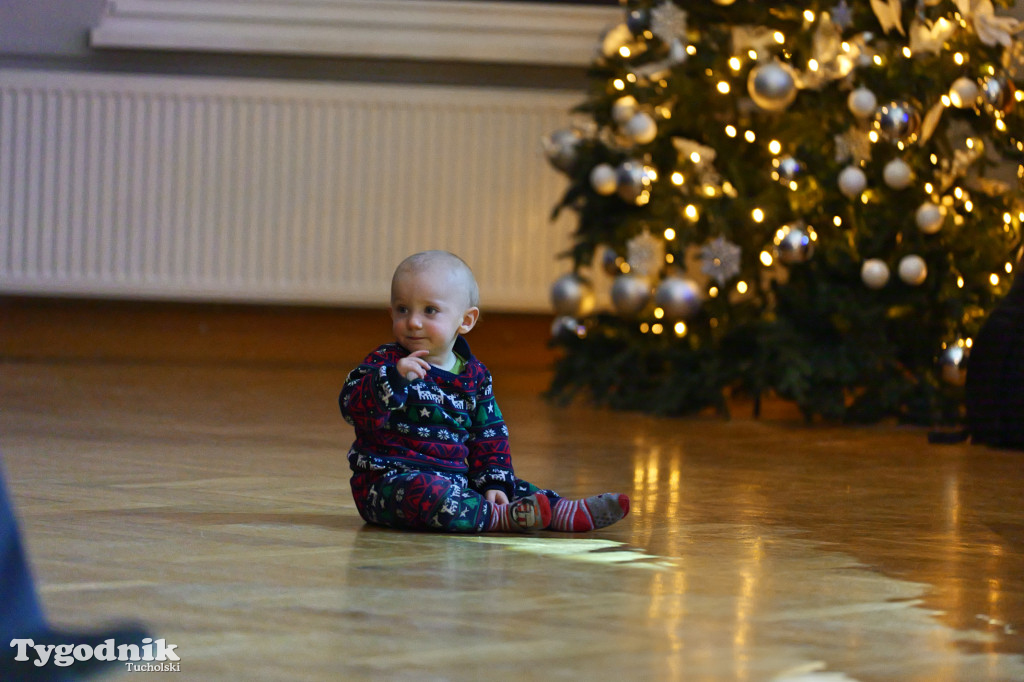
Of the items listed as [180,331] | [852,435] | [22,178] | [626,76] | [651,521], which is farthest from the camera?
[180,331]

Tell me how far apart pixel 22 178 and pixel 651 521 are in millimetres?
3244

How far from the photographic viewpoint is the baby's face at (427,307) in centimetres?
160

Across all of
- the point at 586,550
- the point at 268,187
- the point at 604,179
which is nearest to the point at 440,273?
the point at 586,550

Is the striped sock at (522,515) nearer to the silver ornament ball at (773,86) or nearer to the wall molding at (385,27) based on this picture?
the silver ornament ball at (773,86)

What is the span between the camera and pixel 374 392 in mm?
1549

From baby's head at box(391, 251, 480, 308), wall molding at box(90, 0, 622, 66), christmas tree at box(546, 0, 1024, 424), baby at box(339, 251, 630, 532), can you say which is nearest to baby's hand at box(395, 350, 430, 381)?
baby at box(339, 251, 630, 532)

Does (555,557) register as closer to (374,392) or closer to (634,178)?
(374,392)

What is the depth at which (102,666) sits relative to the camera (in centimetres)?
82

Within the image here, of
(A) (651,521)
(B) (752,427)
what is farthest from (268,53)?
(A) (651,521)

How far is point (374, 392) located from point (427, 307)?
0.13m

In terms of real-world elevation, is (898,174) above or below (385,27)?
below

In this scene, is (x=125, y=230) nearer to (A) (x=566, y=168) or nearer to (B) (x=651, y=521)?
(A) (x=566, y=168)

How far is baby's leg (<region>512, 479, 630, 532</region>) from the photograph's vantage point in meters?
1.50

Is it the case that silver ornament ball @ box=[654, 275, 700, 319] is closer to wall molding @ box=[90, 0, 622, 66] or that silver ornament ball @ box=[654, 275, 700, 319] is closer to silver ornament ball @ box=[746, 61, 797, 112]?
silver ornament ball @ box=[746, 61, 797, 112]
